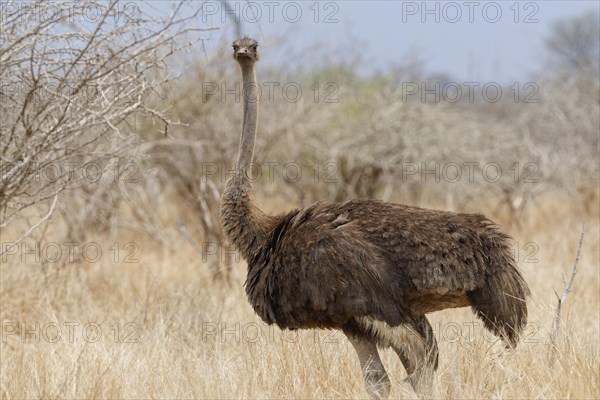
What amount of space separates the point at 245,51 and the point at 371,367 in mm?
1702

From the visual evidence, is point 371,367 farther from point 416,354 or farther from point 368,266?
point 368,266

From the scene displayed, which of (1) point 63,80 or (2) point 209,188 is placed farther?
(2) point 209,188

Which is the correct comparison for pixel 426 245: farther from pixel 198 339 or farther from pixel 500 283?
pixel 198 339

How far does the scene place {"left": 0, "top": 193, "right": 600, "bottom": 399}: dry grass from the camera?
4078 mm

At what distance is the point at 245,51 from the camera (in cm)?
491

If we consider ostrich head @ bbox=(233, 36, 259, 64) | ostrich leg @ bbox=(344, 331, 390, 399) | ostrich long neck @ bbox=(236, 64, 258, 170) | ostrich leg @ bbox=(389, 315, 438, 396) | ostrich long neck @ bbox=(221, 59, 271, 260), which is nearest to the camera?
ostrich leg @ bbox=(389, 315, 438, 396)

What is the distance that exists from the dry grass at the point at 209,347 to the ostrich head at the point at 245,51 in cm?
139

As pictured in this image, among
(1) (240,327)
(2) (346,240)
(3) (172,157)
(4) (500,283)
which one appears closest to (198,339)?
(1) (240,327)

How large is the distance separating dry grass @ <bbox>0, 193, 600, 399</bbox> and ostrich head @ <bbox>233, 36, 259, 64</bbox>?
1.39 metres

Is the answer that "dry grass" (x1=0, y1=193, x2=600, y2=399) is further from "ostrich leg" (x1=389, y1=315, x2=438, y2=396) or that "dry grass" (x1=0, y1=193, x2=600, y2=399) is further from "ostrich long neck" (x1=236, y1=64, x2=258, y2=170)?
"ostrich long neck" (x1=236, y1=64, x2=258, y2=170)

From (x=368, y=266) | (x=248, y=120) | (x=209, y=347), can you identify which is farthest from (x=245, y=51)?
(x=209, y=347)

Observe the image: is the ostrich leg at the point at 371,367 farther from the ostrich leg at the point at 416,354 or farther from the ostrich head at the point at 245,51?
the ostrich head at the point at 245,51

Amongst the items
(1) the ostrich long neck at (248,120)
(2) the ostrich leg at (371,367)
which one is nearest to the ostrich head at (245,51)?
(1) the ostrich long neck at (248,120)

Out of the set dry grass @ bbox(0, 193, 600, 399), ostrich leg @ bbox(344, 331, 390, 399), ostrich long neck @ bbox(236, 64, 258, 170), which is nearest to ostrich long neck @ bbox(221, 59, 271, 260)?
ostrich long neck @ bbox(236, 64, 258, 170)
